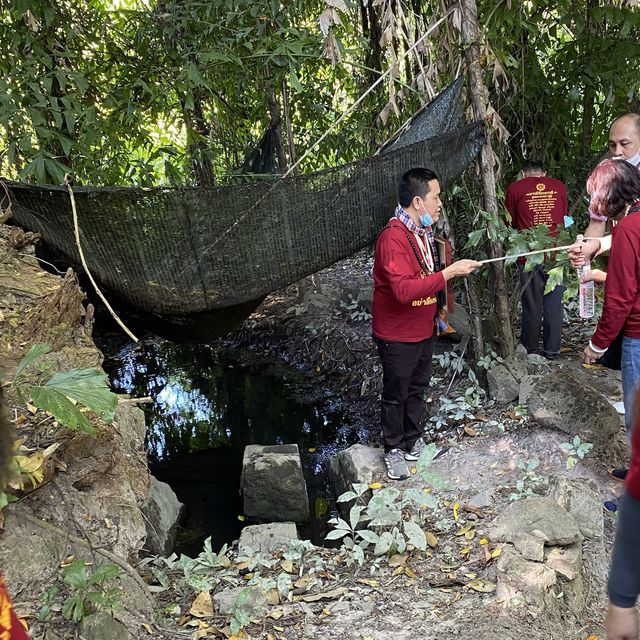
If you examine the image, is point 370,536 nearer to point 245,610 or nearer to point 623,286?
point 245,610

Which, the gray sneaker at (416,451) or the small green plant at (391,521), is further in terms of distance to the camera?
the gray sneaker at (416,451)

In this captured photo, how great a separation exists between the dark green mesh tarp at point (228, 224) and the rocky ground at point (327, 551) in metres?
0.30

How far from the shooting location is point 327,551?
250 centimetres

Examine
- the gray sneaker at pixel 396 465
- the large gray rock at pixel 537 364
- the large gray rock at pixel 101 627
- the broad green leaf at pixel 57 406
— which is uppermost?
the broad green leaf at pixel 57 406

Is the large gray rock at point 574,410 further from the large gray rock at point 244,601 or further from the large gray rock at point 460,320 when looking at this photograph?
the large gray rock at point 244,601

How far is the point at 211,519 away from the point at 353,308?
7.00 ft

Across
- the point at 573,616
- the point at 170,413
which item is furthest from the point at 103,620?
the point at 170,413

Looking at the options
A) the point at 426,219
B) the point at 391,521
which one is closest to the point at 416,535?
the point at 391,521

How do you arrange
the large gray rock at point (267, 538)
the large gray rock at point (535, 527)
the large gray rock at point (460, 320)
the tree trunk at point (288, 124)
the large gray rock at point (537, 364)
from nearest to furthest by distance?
the large gray rock at point (535, 527)
the large gray rock at point (267, 538)
the large gray rock at point (537, 364)
the large gray rock at point (460, 320)
the tree trunk at point (288, 124)

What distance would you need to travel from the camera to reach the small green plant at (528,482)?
8.49ft

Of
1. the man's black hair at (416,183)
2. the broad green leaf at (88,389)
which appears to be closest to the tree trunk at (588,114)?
the man's black hair at (416,183)

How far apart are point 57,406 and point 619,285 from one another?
1.81m

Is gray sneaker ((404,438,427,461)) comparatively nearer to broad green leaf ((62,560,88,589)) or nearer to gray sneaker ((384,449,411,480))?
gray sneaker ((384,449,411,480))

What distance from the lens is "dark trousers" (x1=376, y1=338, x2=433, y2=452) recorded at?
9.37 feet
